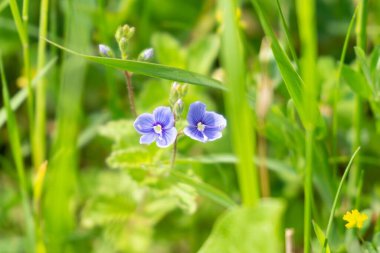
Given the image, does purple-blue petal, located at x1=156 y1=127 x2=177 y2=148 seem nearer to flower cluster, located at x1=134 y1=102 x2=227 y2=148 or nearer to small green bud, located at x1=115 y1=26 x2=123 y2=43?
flower cluster, located at x1=134 y1=102 x2=227 y2=148

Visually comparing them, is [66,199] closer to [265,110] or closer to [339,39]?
[265,110]

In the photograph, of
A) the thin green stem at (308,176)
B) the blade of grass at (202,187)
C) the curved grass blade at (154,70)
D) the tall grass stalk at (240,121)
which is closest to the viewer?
the tall grass stalk at (240,121)

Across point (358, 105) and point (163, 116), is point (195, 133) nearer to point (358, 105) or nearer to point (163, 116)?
point (163, 116)

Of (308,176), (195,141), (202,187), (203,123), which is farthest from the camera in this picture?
(195,141)

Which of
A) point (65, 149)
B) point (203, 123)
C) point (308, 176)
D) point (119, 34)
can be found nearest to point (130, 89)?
point (119, 34)

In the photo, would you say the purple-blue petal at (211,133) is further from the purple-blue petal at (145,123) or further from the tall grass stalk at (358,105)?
the tall grass stalk at (358,105)

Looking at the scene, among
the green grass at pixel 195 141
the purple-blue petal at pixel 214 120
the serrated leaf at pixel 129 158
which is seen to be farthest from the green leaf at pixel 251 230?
the serrated leaf at pixel 129 158
